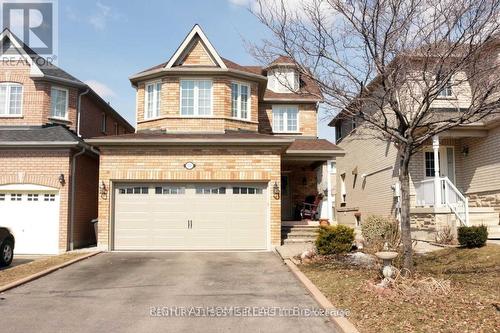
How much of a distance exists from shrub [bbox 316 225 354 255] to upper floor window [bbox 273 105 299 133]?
9957 millimetres

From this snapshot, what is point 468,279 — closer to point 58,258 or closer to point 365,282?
point 365,282

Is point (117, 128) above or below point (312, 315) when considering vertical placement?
above

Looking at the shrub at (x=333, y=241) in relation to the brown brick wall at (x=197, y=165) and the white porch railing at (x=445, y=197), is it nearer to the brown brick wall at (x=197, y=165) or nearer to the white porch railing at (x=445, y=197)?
the brown brick wall at (x=197, y=165)

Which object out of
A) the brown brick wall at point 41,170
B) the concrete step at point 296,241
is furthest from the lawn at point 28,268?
the concrete step at point 296,241

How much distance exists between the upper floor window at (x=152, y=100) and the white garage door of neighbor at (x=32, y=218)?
4907mm

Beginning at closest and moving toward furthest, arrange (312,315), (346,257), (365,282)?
(312,315) < (365,282) < (346,257)

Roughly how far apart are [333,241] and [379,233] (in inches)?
60.7

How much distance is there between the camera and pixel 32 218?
1630 cm

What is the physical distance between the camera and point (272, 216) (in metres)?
15.4

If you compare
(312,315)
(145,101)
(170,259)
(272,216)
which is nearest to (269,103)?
(145,101)

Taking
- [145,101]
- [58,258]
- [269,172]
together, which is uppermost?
[145,101]

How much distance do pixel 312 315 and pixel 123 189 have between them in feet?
33.6

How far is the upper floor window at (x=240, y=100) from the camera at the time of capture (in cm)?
1845

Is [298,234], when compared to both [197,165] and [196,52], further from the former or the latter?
[196,52]
